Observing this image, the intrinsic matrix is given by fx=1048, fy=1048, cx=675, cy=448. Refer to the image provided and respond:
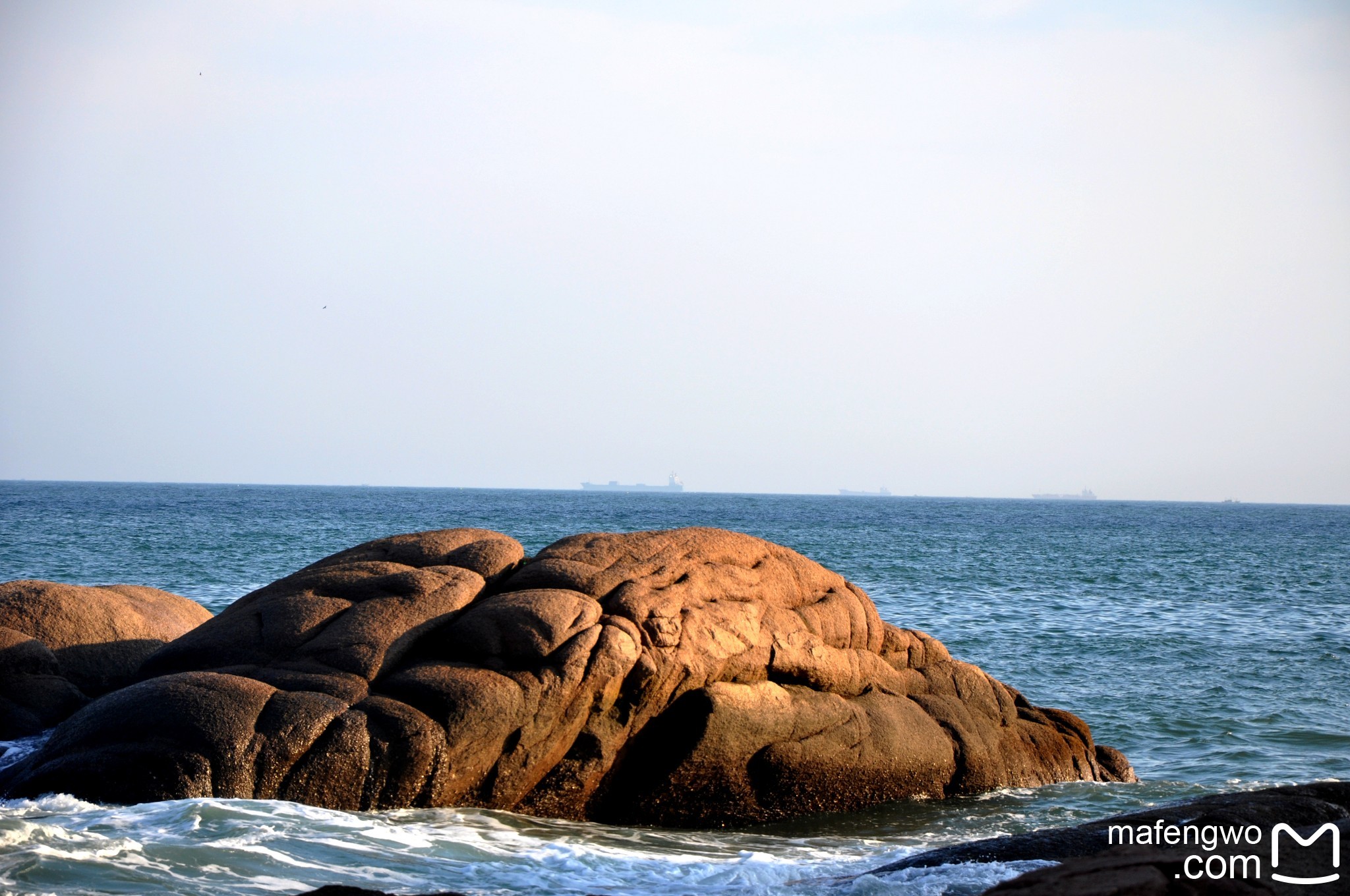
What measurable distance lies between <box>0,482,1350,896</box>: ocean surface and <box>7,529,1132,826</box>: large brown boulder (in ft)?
1.06

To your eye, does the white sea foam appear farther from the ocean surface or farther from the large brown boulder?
the large brown boulder

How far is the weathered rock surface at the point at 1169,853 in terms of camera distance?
4594 millimetres

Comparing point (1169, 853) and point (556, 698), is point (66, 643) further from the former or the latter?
point (1169, 853)

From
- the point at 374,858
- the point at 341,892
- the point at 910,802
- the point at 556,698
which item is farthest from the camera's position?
the point at 910,802

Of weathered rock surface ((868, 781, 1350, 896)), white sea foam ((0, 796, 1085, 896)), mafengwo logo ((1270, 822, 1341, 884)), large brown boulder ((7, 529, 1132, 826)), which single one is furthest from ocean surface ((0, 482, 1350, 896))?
mafengwo logo ((1270, 822, 1341, 884))

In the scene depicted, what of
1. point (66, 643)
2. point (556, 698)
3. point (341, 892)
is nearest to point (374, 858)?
point (556, 698)

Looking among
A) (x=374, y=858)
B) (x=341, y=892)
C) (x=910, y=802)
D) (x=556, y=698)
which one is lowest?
(x=910, y=802)

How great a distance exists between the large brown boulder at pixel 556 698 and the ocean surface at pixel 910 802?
0.32 m

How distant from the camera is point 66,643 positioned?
11320 millimetres

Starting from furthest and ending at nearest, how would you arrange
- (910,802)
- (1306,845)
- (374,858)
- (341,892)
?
(910,802), (374,858), (1306,845), (341,892)

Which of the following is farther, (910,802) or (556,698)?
(910,802)

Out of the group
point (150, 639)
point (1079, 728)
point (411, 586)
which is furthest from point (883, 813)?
point (150, 639)

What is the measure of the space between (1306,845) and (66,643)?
37.7ft

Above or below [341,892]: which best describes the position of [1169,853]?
above
